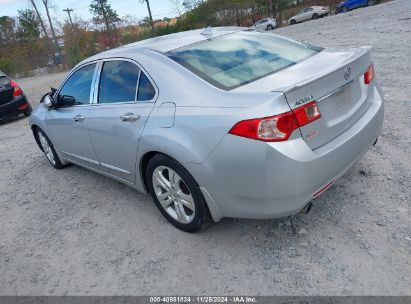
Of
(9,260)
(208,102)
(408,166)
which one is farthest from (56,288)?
(408,166)

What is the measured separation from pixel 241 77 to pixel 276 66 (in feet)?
1.19

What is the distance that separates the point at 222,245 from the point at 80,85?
8.26 ft

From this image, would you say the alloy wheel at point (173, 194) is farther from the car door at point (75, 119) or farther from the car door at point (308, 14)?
the car door at point (308, 14)

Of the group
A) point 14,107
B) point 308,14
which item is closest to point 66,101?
point 14,107

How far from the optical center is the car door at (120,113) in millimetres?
3213

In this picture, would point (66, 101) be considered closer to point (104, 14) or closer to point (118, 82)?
point (118, 82)

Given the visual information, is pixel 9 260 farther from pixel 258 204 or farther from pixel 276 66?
pixel 276 66

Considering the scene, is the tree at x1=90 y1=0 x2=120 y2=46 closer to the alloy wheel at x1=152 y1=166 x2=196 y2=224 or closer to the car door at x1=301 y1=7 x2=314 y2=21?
the car door at x1=301 y1=7 x2=314 y2=21

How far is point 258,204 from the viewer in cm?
257

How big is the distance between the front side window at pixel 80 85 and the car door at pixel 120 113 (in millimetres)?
236

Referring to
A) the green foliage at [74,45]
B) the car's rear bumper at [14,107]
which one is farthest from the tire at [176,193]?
the green foliage at [74,45]

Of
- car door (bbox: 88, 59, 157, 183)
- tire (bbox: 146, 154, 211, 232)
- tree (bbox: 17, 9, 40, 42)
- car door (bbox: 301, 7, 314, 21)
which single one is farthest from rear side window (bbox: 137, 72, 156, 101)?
tree (bbox: 17, 9, 40, 42)

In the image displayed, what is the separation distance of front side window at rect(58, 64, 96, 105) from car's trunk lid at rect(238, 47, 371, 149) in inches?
81.5

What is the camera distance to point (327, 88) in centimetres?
262
